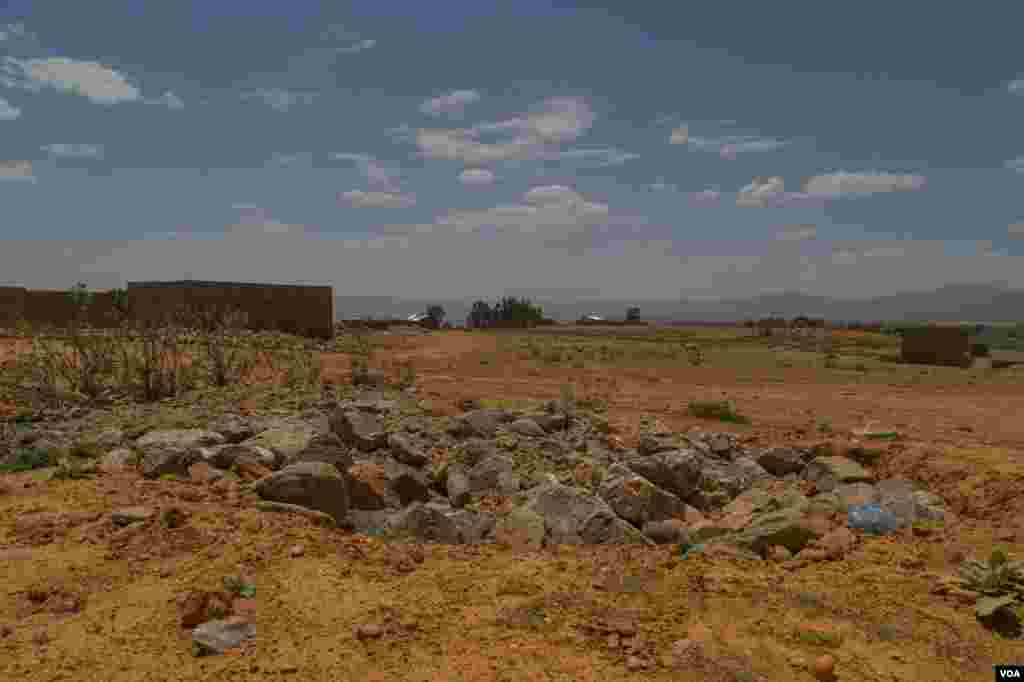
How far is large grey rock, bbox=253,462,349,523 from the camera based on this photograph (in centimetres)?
459

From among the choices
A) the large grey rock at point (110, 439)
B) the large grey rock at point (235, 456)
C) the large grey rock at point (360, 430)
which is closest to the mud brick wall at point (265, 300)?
the large grey rock at point (110, 439)

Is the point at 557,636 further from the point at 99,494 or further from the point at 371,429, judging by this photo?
the point at 371,429

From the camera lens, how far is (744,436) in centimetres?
855

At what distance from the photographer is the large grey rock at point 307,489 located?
4586mm

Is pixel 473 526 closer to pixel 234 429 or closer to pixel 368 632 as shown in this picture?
pixel 368 632

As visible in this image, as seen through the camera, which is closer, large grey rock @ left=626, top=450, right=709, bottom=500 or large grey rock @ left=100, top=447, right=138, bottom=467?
large grey rock @ left=100, top=447, right=138, bottom=467

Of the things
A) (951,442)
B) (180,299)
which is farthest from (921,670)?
(180,299)

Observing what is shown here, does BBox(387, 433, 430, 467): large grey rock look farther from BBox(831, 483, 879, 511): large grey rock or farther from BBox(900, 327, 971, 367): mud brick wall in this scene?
BBox(900, 327, 971, 367): mud brick wall

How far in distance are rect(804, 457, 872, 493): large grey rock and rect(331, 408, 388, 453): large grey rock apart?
12.9 feet

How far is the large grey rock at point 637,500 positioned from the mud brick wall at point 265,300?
17570 millimetres

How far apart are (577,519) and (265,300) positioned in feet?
62.6

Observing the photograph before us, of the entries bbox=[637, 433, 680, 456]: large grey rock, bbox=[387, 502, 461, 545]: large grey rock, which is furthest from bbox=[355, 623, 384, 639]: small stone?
bbox=[637, 433, 680, 456]: large grey rock

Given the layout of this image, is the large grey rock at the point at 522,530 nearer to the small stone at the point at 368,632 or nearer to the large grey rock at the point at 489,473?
the large grey rock at the point at 489,473

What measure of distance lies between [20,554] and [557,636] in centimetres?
274
